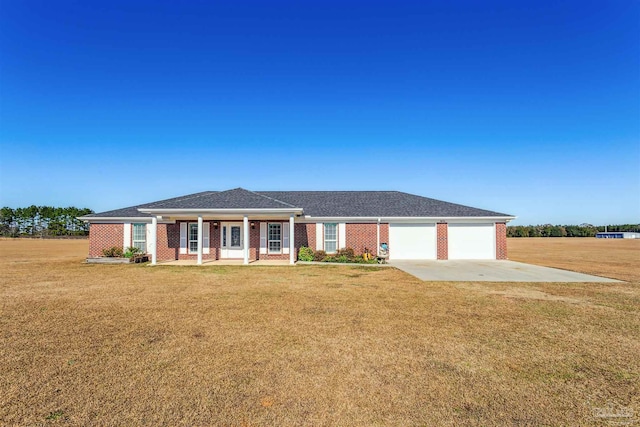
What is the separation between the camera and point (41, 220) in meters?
84.3

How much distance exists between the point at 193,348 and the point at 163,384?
3.98ft

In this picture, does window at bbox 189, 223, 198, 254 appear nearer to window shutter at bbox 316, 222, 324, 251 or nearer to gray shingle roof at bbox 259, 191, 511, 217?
gray shingle roof at bbox 259, 191, 511, 217

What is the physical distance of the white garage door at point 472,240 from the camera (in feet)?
66.4

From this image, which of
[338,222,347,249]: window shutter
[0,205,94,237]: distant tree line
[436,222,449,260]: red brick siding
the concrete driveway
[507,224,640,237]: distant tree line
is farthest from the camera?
[0,205,94,237]: distant tree line

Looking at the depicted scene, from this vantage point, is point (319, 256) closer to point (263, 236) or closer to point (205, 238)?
point (263, 236)

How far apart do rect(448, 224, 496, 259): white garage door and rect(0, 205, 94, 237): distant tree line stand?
85.3m

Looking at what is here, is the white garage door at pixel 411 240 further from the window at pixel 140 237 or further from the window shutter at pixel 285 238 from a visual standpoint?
the window at pixel 140 237

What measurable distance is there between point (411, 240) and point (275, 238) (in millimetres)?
8573

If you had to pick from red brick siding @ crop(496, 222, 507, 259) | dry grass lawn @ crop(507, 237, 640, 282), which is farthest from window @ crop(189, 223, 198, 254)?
dry grass lawn @ crop(507, 237, 640, 282)

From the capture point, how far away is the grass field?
3.46 meters

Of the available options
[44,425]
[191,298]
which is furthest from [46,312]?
[44,425]

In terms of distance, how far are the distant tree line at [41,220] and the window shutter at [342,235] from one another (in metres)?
80.1

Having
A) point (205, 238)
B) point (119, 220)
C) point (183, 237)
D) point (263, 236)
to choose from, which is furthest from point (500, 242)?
point (119, 220)

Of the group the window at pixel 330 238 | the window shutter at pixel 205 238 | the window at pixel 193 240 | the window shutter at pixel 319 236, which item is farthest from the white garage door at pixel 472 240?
the window at pixel 193 240
